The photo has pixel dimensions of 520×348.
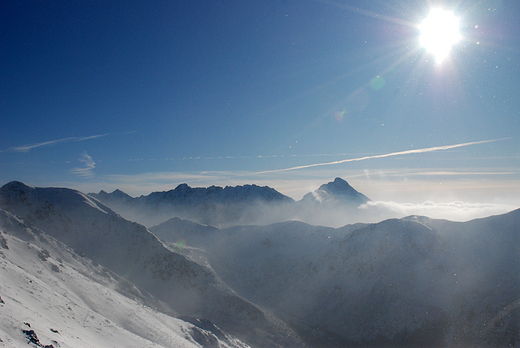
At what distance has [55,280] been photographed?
3772 centimetres

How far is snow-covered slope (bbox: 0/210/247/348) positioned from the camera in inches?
680

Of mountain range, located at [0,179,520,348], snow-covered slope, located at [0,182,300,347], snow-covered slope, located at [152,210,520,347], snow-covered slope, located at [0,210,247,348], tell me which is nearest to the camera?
snow-covered slope, located at [0,210,247,348]

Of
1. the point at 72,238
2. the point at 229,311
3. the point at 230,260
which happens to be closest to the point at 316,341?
the point at 229,311

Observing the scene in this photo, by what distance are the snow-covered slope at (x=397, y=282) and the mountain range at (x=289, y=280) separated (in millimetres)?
285

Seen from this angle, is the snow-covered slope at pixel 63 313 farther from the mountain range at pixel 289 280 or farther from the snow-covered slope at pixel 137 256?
the snow-covered slope at pixel 137 256

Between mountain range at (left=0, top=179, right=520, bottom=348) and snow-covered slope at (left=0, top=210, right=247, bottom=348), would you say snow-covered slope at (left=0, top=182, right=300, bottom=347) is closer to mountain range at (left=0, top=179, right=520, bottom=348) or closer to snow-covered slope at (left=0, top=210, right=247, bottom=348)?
mountain range at (left=0, top=179, right=520, bottom=348)

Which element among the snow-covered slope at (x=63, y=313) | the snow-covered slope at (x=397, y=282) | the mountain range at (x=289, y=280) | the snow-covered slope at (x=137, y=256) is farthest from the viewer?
the snow-covered slope at (x=137, y=256)

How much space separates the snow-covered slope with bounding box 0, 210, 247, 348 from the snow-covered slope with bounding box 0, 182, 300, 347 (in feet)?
50.2

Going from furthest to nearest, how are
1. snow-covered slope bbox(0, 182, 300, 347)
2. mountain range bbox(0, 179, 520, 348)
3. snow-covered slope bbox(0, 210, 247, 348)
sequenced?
snow-covered slope bbox(0, 182, 300, 347) < mountain range bbox(0, 179, 520, 348) < snow-covered slope bbox(0, 210, 247, 348)

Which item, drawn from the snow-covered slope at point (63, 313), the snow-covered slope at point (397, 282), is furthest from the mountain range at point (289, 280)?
the snow-covered slope at point (63, 313)

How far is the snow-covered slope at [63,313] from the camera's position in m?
17.3

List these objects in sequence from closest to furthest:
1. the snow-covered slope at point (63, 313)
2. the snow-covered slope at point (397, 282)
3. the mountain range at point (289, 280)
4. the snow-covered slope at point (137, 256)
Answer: the snow-covered slope at point (63, 313) → the mountain range at point (289, 280) → the snow-covered slope at point (397, 282) → the snow-covered slope at point (137, 256)

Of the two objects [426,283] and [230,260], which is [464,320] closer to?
[426,283]

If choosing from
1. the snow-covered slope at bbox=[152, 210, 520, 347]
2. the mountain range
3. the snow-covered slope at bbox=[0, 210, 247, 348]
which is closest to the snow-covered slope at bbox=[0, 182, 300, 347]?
the mountain range
